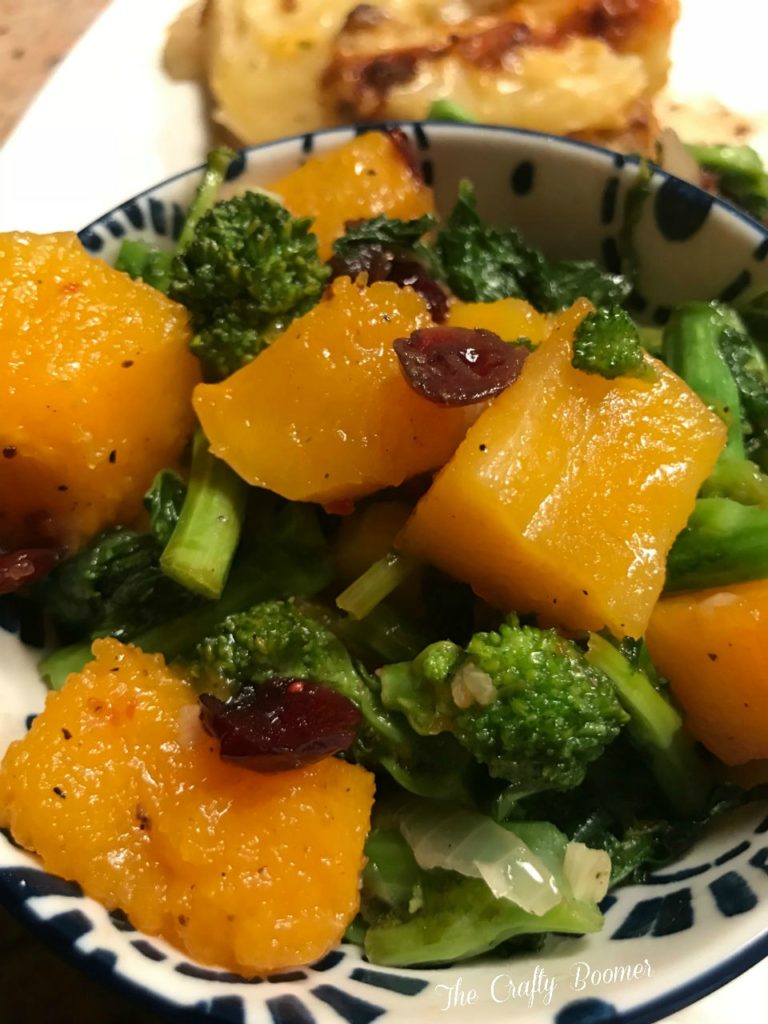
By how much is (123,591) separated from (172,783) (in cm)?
31

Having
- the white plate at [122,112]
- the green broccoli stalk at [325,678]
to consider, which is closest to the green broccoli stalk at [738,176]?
the white plate at [122,112]

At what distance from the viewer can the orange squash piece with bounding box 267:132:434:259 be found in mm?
1438

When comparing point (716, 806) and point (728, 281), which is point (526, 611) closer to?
point (716, 806)

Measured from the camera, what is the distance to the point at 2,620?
1.20 metres

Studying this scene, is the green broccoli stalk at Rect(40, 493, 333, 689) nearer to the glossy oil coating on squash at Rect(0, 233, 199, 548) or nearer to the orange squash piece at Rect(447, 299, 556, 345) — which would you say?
the glossy oil coating on squash at Rect(0, 233, 199, 548)

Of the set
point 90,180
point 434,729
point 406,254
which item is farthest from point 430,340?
point 90,180

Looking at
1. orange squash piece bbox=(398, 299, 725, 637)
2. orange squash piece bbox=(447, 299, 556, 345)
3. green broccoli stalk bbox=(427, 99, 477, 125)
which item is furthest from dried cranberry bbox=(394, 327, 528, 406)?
green broccoli stalk bbox=(427, 99, 477, 125)

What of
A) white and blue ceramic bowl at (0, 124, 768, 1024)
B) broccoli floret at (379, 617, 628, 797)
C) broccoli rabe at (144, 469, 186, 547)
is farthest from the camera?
broccoli rabe at (144, 469, 186, 547)

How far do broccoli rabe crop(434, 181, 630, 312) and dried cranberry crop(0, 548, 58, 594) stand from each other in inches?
28.9

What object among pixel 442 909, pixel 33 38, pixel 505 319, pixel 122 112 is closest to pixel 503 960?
→ pixel 442 909

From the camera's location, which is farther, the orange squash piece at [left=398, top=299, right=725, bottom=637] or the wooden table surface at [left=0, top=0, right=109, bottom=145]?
the wooden table surface at [left=0, top=0, right=109, bottom=145]

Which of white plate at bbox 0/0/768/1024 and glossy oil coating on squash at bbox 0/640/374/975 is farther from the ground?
white plate at bbox 0/0/768/1024

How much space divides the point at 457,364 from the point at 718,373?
0.50 meters

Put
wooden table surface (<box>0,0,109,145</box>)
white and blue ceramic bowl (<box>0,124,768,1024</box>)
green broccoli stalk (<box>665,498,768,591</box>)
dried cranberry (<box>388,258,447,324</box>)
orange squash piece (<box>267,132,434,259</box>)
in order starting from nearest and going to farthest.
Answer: white and blue ceramic bowl (<box>0,124,768,1024</box>)
green broccoli stalk (<box>665,498,768,591</box>)
dried cranberry (<box>388,258,447,324</box>)
orange squash piece (<box>267,132,434,259</box>)
wooden table surface (<box>0,0,109,145</box>)
